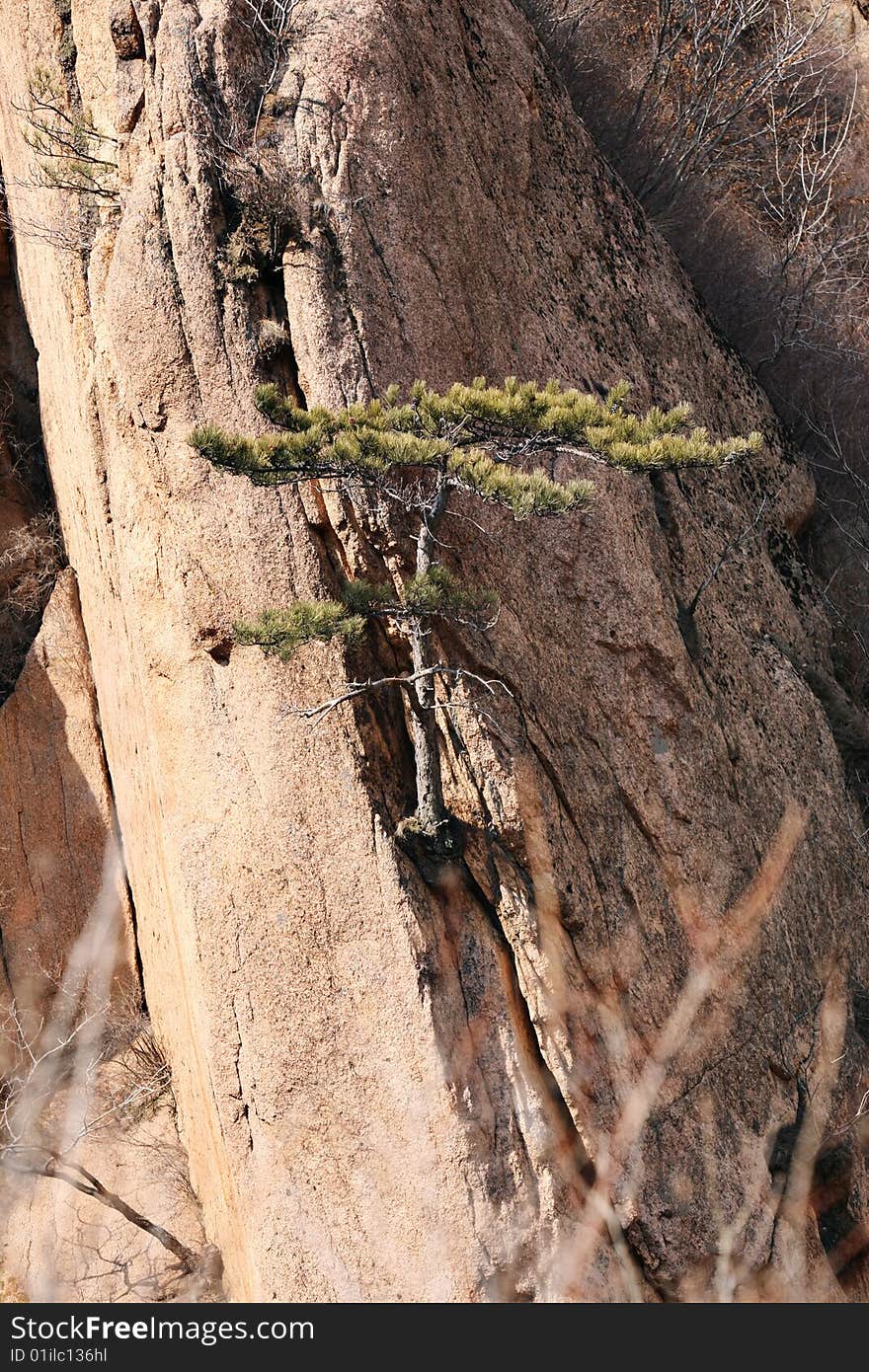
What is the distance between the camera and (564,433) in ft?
17.7

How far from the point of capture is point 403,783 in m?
6.38

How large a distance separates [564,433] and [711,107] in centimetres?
731

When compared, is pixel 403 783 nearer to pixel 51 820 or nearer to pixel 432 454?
pixel 432 454

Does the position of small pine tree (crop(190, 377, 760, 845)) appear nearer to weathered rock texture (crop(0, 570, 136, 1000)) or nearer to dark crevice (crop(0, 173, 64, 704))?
weathered rock texture (crop(0, 570, 136, 1000))

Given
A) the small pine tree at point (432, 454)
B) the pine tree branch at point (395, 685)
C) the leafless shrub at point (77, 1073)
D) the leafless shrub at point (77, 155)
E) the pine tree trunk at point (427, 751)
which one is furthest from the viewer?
the leafless shrub at point (77, 1073)

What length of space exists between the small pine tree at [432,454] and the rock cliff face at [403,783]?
530 millimetres

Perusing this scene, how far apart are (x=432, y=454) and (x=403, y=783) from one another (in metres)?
1.90

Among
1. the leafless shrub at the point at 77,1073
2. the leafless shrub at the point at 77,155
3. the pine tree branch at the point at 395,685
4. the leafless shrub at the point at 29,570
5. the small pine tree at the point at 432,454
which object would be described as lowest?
the leafless shrub at the point at 77,1073

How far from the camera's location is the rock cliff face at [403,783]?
616cm

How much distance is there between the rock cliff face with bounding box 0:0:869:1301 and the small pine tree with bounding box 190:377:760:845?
53 cm

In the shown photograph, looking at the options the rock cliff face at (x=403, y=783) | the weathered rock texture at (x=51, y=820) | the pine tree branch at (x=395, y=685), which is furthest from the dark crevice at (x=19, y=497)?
the pine tree branch at (x=395, y=685)

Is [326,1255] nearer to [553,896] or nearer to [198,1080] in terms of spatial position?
[198,1080]

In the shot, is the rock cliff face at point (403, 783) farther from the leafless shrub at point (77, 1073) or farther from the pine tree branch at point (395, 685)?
the leafless shrub at point (77, 1073)

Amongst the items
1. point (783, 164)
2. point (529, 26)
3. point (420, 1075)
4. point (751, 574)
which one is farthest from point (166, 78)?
point (783, 164)
